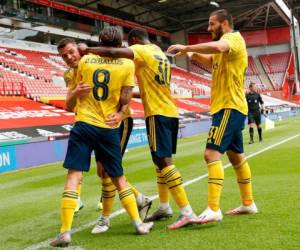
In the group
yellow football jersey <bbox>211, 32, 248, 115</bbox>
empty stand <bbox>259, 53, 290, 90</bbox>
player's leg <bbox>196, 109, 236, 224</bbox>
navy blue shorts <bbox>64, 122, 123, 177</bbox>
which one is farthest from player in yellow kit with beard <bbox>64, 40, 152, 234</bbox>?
empty stand <bbox>259, 53, 290, 90</bbox>

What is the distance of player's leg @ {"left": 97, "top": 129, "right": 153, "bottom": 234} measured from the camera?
14.9 feet

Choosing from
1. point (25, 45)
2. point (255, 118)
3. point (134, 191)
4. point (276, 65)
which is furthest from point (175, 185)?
point (276, 65)

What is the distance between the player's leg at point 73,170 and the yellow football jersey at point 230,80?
4.50 ft

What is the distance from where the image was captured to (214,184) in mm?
4820

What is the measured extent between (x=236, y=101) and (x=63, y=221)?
201 centimetres

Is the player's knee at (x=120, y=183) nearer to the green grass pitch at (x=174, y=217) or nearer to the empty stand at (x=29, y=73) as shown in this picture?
the green grass pitch at (x=174, y=217)

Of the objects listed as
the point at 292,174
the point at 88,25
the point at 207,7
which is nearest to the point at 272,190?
the point at 292,174

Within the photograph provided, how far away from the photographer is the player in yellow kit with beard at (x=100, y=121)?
4.45 meters

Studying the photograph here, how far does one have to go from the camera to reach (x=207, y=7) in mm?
48500

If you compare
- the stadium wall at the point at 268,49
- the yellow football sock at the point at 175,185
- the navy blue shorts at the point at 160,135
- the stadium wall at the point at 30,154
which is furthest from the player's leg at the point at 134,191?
the stadium wall at the point at 268,49

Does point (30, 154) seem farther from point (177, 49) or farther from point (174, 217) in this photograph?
point (177, 49)

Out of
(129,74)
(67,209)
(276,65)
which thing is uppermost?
(276,65)

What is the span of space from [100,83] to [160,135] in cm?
81

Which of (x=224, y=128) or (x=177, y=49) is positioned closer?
(x=177, y=49)
